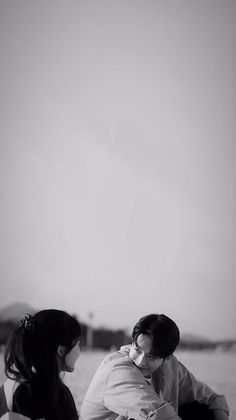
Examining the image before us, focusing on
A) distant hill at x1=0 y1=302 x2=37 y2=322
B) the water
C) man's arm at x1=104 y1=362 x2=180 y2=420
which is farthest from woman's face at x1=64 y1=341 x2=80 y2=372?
distant hill at x1=0 y1=302 x2=37 y2=322

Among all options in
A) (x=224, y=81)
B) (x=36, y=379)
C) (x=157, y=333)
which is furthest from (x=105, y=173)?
(x=36, y=379)

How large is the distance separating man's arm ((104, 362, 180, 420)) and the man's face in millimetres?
27

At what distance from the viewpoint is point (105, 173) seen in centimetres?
341

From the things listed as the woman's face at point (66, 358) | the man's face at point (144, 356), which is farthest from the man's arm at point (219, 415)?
the woman's face at point (66, 358)

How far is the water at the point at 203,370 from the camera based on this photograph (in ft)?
9.23

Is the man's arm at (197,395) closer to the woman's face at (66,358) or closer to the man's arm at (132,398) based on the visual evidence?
the man's arm at (132,398)

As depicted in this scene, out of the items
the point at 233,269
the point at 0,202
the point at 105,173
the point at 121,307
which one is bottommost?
the point at 121,307

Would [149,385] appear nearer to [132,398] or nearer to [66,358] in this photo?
[132,398]

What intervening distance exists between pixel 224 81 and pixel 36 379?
→ 101 inches

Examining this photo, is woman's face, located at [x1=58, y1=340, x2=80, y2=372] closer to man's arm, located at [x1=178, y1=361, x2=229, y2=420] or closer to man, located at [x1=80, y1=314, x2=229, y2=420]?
man, located at [x1=80, y1=314, x2=229, y2=420]

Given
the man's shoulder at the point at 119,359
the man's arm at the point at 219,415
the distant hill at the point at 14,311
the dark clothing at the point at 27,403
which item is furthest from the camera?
the distant hill at the point at 14,311

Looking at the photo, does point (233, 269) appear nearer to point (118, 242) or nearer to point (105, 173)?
point (118, 242)

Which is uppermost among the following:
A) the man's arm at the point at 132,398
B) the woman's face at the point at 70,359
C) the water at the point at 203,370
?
the woman's face at the point at 70,359

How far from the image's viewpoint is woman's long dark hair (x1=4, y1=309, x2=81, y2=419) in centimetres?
114
